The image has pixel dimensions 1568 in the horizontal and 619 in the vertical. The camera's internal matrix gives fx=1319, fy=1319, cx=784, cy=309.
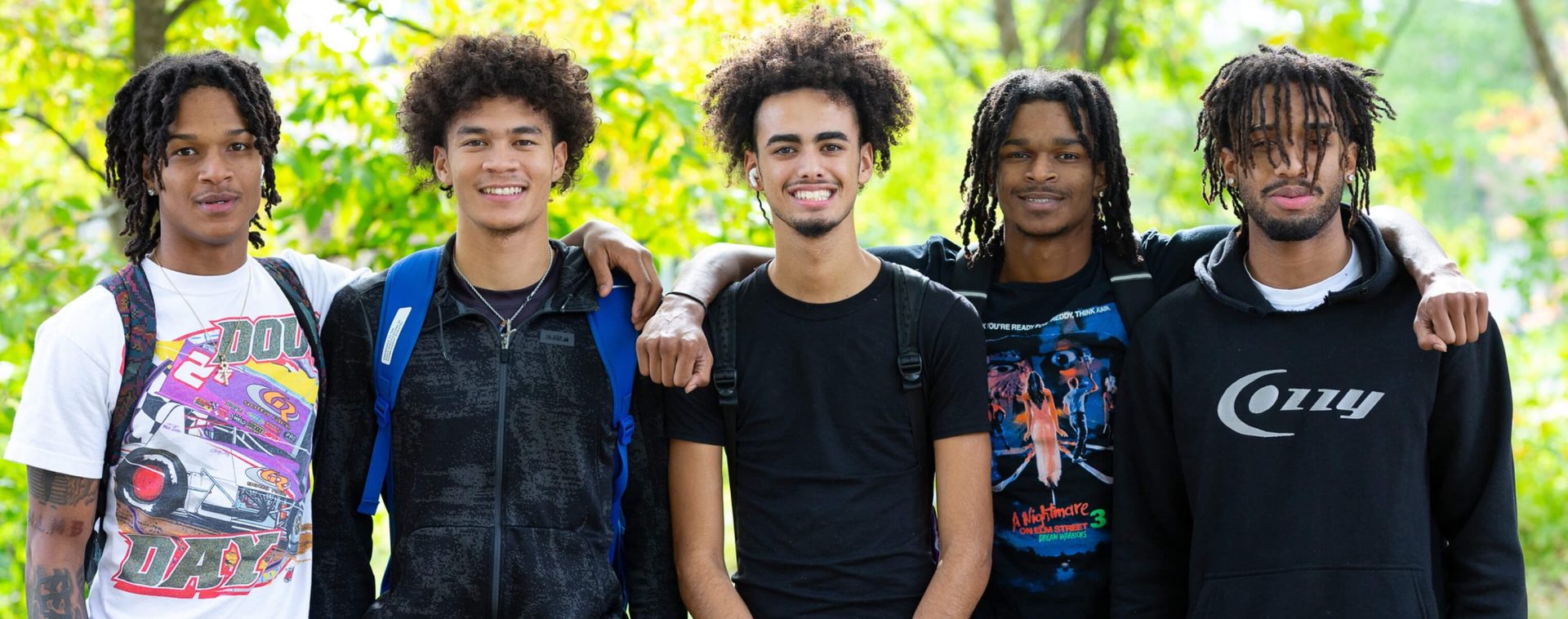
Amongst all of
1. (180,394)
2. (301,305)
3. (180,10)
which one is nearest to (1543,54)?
(180,10)

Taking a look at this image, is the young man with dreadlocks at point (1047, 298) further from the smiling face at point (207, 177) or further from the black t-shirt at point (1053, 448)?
the smiling face at point (207, 177)

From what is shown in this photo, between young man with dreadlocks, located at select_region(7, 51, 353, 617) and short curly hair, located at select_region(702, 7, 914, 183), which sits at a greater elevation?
short curly hair, located at select_region(702, 7, 914, 183)

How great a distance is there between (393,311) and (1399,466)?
2.60 m

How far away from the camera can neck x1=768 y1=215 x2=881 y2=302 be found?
11.6 ft

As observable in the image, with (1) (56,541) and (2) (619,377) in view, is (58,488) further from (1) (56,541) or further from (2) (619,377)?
(2) (619,377)

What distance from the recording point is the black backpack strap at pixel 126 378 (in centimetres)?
317

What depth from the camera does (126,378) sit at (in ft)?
10.4

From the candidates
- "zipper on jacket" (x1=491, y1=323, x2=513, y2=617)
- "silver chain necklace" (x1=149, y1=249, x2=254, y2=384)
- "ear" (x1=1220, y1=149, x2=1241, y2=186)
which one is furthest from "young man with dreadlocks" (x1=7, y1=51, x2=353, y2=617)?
"ear" (x1=1220, y1=149, x2=1241, y2=186)

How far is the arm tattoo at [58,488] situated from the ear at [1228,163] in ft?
9.84

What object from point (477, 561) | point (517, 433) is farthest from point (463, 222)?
point (477, 561)

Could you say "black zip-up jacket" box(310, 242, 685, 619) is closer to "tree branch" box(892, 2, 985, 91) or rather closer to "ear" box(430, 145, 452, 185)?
"ear" box(430, 145, 452, 185)

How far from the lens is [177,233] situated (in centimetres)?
342

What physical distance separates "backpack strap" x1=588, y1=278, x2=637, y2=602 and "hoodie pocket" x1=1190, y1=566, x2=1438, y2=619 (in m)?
1.56

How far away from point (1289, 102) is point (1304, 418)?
0.83 meters
